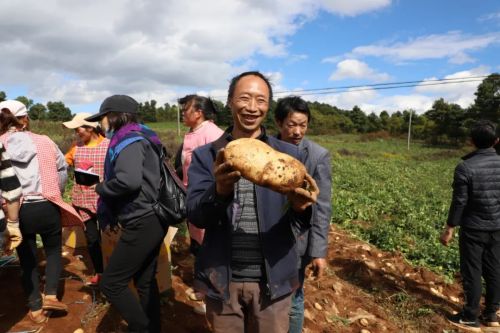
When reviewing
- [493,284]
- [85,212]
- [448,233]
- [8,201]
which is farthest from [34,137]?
[493,284]

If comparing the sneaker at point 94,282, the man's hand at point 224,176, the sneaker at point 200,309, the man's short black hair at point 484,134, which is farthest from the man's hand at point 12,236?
the man's short black hair at point 484,134

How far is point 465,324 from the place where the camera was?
3.40 meters

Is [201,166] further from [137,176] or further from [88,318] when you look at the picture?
[88,318]

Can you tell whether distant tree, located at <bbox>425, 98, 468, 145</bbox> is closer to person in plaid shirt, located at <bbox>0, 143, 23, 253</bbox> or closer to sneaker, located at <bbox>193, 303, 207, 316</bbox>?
sneaker, located at <bbox>193, 303, 207, 316</bbox>

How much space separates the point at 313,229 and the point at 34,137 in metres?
2.28

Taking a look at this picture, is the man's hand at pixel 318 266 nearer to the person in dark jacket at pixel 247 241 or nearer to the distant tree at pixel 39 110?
the person in dark jacket at pixel 247 241

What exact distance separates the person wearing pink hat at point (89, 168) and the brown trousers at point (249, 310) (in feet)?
6.77

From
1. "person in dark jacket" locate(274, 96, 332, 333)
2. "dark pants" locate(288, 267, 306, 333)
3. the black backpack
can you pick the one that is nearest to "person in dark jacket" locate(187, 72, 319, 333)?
"person in dark jacket" locate(274, 96, 332, 333)

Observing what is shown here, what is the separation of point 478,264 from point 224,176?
10.2 feet

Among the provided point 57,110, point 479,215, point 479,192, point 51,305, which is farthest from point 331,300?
point 57,110

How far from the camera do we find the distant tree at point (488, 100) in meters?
40.3

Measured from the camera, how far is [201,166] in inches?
65.4

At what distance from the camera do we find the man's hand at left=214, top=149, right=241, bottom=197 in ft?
4.37

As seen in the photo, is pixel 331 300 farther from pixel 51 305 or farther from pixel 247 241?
pixel 51 305
